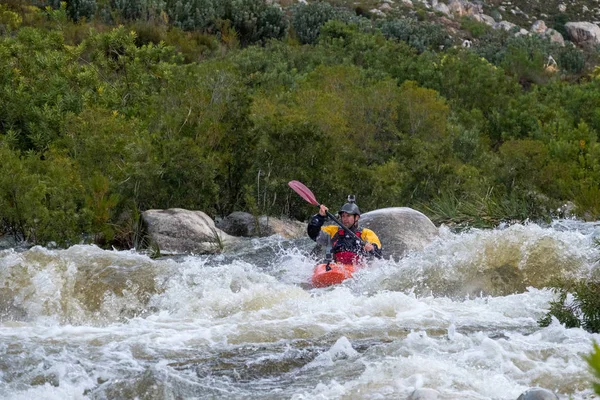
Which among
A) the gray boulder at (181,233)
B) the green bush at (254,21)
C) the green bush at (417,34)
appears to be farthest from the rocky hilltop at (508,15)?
the gray boulder at (181,233)

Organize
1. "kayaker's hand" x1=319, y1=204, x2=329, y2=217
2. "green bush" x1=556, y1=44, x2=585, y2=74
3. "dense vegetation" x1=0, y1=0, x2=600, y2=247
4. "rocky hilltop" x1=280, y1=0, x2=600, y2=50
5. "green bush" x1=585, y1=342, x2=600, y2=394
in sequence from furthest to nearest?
"rocky hilltop" x1=280, y1=0, x2=600, y2=50, "green bush" x1=556, y1=44, x2=585, y2=74, "dense vegetation" x1=0, y1=0, x2=600, y2=247, "kayaker's hand" x1=319, y1=204, x2=329, y2=217, "green bush" x1=585, y1=342, x2=600, y2=394

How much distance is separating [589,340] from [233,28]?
2022 centimetres

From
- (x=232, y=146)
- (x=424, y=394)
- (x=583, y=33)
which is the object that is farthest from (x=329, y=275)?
(x=583, y=33)

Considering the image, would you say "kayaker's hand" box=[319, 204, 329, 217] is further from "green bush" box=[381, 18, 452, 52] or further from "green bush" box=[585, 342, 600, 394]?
"green bush" box=[381, 18, 452, 52]

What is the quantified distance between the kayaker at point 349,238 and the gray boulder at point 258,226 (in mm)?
2129

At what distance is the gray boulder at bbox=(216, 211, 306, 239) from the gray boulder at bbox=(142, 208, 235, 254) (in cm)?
60

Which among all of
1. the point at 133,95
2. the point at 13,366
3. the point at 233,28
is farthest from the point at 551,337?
the point at 233,28

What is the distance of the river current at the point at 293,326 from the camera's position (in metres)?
5.98

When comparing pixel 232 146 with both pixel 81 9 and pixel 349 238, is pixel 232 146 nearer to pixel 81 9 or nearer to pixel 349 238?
pixel 349 238

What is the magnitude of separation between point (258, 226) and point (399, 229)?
206 cm

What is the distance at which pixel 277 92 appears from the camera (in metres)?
17.4

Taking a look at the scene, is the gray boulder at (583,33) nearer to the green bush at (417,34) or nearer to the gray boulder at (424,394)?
the green bush at (417,34)

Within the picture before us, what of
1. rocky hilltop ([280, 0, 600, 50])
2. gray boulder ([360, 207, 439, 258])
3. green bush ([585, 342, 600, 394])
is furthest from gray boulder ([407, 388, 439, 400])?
rocky hilltop ([280, 0, 600, 50])

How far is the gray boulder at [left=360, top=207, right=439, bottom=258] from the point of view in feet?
36.7
